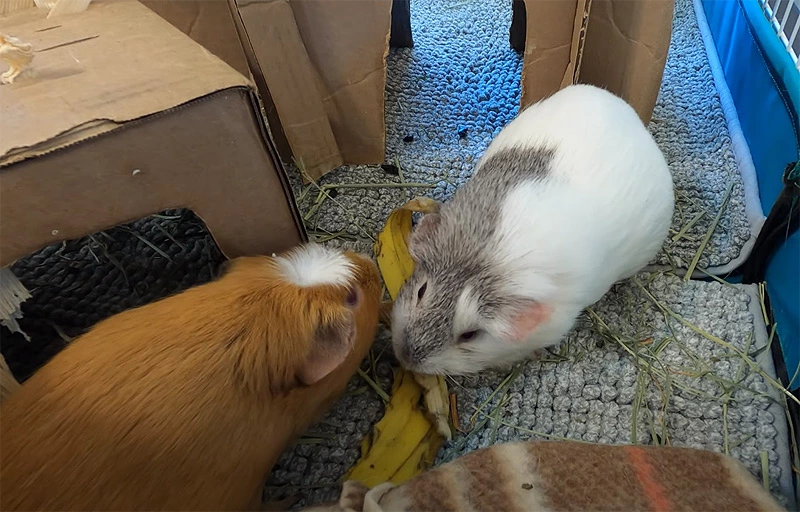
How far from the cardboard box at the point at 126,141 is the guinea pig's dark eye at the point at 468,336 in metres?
0.47

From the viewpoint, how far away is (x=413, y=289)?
4.39ft

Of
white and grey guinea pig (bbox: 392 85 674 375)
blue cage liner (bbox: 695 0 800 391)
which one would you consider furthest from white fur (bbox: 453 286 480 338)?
blue cage liner (bbox: 695 0 800 391)

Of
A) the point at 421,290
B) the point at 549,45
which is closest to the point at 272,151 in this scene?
the point at 421,290

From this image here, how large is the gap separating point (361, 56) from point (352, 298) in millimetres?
845

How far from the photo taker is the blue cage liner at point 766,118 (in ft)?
4.70

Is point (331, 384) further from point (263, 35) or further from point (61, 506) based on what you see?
point (263, 35)

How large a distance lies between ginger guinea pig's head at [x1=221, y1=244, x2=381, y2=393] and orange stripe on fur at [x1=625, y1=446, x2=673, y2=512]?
0.58m

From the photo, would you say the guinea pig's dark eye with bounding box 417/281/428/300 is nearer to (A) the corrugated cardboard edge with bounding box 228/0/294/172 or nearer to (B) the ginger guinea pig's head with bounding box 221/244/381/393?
(B) the ginger guinea pig's head with bounding box 221/244/381/393

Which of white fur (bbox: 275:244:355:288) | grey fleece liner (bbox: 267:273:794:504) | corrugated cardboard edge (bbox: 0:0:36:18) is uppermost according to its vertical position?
corrugated cardboard edge (bbox: 0:0:36:18)

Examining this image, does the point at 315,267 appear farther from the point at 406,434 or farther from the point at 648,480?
the point at 648,480

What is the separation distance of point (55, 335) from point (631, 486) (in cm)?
134

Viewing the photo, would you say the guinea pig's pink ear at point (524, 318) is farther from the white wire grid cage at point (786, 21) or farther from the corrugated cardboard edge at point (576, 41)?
the white wire grid cage at point (786, 21)

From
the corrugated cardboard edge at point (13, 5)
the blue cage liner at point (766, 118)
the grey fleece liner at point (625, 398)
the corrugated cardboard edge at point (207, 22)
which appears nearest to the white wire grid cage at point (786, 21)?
the blue cage liner at point (766, 118)

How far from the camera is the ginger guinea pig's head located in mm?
1053
